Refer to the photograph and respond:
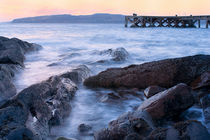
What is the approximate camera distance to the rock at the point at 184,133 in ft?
5.10

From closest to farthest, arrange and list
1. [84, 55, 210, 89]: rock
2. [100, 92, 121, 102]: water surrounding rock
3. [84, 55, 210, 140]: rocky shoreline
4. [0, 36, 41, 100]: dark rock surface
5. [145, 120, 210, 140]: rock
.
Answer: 1. [145, 120, 210, 140]: rock
2. [84, 55, 210, 140]: rocky shoreline
3. [0, 36, 41, 100]: dark rock surface
4. [100, 92, 121, 102]: water surrounding rock
5. [84, 55, 210, 89]: rock

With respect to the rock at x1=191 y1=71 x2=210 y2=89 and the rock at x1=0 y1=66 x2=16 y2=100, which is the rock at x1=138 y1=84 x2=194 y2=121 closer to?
the rock at x1=191 y1=71 x2=210 y2=89

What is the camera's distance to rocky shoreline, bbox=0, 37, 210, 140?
67.0 inches

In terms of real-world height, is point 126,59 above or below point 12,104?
below

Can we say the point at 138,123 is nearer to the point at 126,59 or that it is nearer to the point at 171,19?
the point at 126,59

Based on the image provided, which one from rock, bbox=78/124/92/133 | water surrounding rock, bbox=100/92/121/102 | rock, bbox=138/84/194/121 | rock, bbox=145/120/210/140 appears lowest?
water surrounding rock, bbox=100/92/121/102

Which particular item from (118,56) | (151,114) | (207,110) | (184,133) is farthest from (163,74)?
(118,56)

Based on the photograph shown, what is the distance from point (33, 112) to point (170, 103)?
1453 mm

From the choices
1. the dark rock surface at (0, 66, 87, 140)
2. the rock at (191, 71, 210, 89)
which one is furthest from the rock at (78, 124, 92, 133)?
the rock at (191, 71, 210, 89)

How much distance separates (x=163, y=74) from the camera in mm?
3951

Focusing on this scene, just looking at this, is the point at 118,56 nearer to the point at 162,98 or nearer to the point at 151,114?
the point at 162,98

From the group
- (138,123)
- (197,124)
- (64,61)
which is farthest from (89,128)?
(64,61)

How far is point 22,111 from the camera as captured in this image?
2.00 meters

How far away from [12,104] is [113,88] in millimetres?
2262
